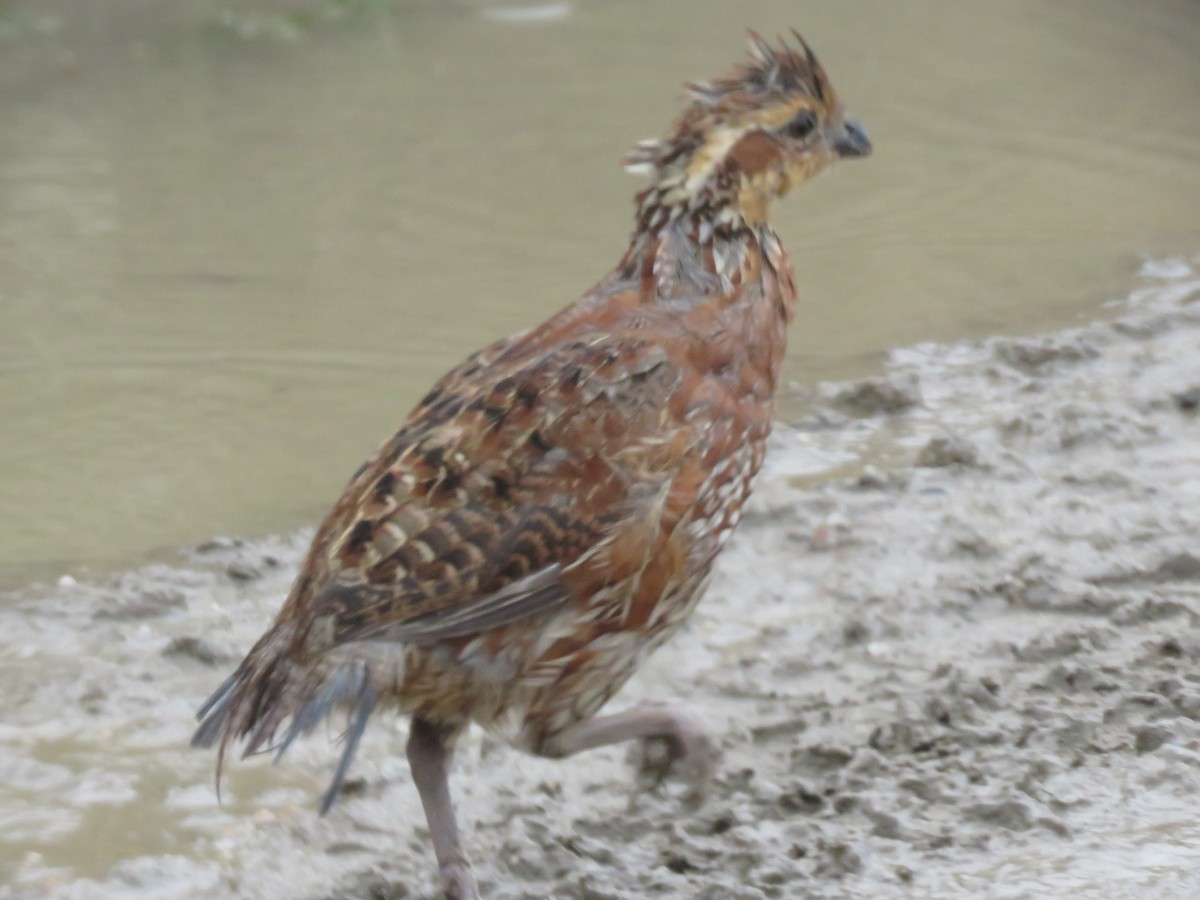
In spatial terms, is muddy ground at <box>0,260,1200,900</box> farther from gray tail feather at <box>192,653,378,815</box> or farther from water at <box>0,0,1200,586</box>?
water at <box>0,0,1200,586</box>

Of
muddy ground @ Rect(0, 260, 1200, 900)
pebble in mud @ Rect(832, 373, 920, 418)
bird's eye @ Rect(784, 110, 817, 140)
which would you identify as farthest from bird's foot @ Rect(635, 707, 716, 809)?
pebble in mud @ Rect(832, 373, 920, 418)

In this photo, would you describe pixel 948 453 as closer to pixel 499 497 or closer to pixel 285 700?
pixel 499 497

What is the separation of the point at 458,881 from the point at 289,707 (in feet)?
2.15

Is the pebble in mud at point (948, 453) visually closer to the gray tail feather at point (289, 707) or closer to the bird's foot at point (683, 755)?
the bird's foot at point (683, 755)

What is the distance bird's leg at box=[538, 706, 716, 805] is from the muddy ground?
257mm

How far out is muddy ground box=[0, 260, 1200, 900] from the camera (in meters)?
4.23

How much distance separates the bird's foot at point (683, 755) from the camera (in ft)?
13.9

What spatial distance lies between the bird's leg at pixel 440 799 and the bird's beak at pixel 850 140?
176 centimetres

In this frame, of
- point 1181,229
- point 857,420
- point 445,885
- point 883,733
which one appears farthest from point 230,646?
point 1181,229

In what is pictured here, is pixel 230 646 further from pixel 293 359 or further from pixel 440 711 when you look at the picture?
pixel 293 359

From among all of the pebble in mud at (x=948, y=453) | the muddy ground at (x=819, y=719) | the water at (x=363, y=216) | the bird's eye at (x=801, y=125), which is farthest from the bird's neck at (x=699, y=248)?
the pebble in mud at (x=948, y=453)

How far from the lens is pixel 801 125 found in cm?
457

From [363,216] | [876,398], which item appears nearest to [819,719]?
[876,398]

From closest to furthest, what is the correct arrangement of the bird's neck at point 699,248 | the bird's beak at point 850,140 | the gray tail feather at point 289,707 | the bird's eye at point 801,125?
the gray tail feather at point 289,707 → the bird's neck at point 699,248 → the bird's eye at point 801,125 → the bird's beak at point 850,140
